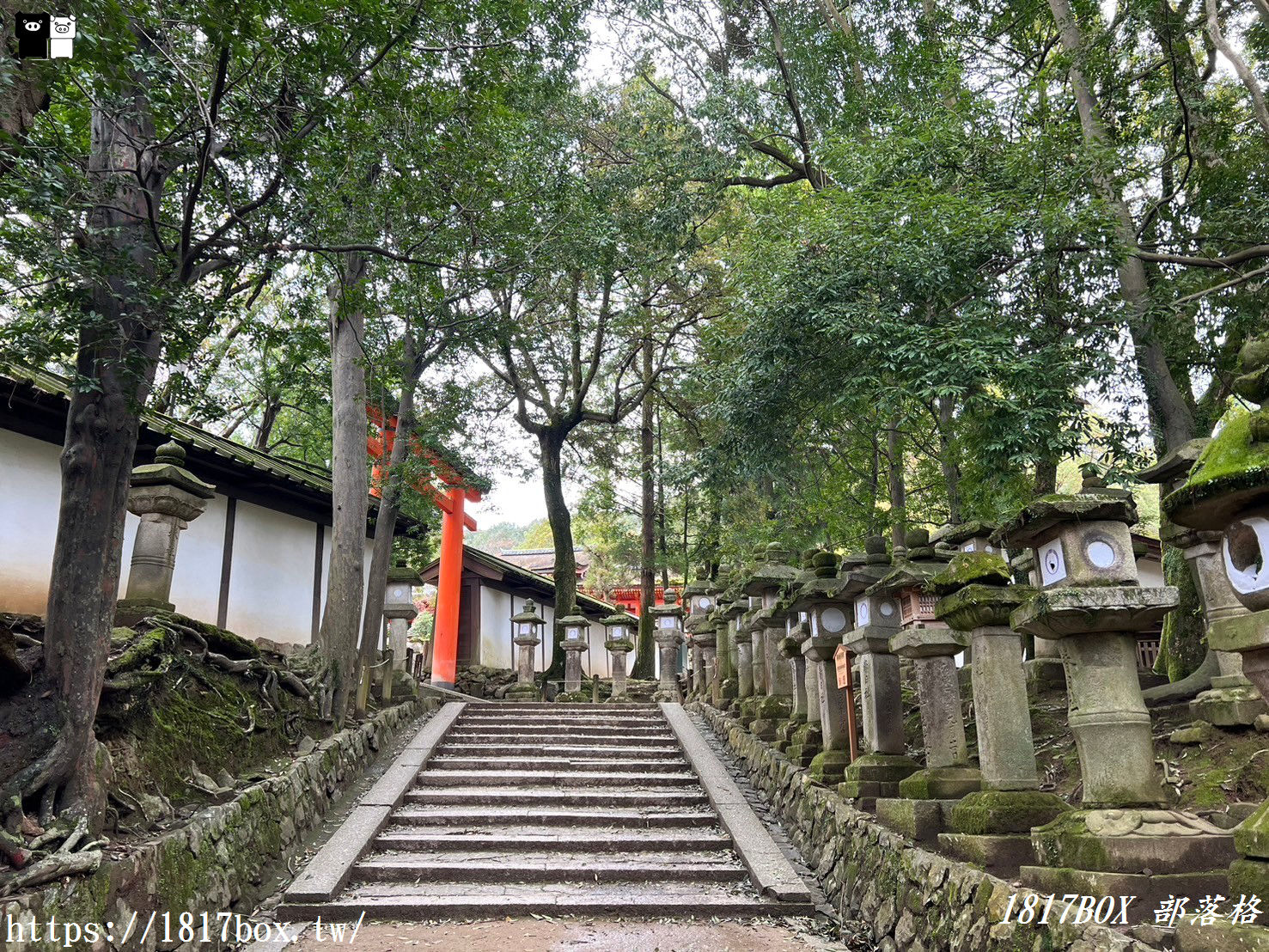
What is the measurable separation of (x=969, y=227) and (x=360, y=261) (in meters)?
7.40

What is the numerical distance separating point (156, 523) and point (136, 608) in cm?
114

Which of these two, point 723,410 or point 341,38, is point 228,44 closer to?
point 341,38

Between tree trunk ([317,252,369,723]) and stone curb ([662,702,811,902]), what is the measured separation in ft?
15.5

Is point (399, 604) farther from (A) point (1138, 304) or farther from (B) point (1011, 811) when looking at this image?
(A) point (1138, 304)

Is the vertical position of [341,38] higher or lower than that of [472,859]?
higher

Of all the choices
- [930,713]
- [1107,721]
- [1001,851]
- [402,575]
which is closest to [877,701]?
[930,713]

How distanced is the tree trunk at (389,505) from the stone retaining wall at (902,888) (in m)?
6.90

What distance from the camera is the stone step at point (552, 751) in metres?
11.5

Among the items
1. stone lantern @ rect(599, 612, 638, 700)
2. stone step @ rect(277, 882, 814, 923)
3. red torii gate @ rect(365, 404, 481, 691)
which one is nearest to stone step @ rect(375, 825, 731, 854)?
stone step @ rect(277, 882, 814, 923)

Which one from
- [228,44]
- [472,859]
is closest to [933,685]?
[472,859]

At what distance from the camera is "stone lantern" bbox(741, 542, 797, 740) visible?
1108 cm

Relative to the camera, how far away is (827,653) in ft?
29.1

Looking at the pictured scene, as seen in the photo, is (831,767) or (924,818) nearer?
(924,818)

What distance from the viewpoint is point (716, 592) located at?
16.7 m
